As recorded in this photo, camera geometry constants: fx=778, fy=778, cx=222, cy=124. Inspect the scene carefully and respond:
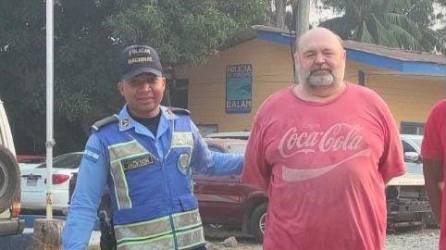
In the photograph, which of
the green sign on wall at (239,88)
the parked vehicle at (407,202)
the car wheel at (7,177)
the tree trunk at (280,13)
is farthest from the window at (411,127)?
the car wheel at (7,177)

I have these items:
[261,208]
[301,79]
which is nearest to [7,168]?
[301,79]

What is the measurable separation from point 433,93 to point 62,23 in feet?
32.9

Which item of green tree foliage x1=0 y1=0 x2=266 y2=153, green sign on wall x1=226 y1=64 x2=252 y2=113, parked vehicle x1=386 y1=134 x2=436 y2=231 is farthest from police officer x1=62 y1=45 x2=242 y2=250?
green sign on wall x1=226 y1=64 x2=252 y2=113

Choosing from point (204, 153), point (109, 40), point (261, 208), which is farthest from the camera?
point (109, 40)

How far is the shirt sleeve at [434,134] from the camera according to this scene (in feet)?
11.6

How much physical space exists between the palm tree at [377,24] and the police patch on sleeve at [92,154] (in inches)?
1205

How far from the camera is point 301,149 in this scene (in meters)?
3.31

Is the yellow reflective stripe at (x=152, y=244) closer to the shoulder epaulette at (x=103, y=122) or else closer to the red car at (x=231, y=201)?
the shoulder epaulette at (x=103, y=122)

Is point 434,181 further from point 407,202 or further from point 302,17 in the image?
point 302,17

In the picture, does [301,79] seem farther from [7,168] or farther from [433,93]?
[433,93]

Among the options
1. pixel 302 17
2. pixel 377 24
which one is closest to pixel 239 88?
pixel 302 17

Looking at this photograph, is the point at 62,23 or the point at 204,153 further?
the point at 62,23

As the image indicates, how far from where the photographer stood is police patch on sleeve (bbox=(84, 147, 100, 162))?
3.62 metres

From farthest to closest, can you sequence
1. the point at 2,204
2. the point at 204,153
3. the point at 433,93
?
the point at 433,93
the point at 2,204
the point at 204,153
